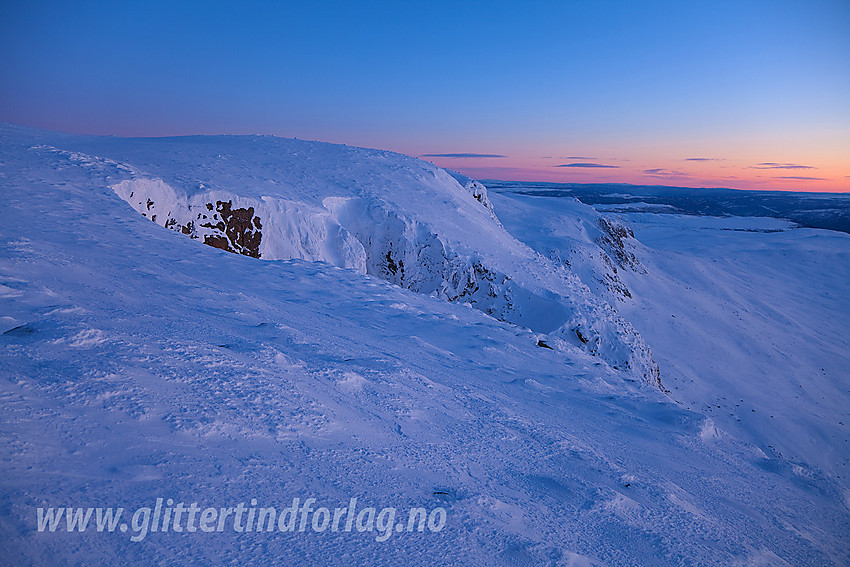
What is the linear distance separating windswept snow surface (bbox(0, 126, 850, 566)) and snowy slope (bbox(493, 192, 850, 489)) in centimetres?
952

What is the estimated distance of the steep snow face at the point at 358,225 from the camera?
37.4 feet

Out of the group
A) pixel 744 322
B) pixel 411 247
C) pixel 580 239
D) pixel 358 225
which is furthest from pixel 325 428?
pixel 580 239

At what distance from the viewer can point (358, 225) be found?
1444 cm

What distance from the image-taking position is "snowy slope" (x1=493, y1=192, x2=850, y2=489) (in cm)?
1570

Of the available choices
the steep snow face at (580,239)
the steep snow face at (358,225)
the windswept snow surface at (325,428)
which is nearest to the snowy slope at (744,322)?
the steep snow face at (580,239)

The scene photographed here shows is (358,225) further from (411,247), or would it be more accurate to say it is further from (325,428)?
(325,428)

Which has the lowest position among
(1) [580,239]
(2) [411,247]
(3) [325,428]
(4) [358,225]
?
(3) [325,428]

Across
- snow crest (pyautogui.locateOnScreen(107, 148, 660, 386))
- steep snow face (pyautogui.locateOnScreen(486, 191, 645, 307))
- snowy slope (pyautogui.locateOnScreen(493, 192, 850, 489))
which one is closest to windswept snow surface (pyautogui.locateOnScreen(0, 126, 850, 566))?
snow crest (pyautogui.locateOnScreen(107, 148, 660, 386))

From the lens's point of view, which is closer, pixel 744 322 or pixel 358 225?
pixel 358 225

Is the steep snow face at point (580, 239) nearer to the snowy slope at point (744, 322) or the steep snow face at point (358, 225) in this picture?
the snowy slope at point (744, 322)

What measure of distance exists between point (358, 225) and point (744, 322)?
2259cm

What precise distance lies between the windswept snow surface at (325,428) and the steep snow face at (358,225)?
3.44 m

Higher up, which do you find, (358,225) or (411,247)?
(358,225)

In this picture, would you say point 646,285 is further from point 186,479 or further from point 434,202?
point 186,479
